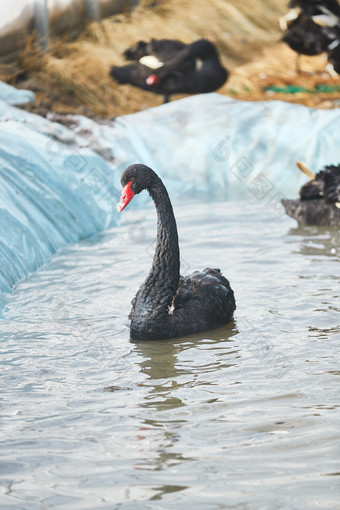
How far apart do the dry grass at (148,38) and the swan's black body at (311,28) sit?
60 centimetres

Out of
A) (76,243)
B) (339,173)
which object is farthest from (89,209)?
(339,173)

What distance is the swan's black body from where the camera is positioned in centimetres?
1225

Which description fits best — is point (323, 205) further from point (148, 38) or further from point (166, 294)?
point (148, 38)

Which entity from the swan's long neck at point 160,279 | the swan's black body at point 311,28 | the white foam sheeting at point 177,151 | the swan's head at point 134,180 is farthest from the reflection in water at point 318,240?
the swan's black body at point 311,28

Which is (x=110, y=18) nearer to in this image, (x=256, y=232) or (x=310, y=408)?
(x=256, y=232)

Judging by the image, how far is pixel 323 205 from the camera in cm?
830

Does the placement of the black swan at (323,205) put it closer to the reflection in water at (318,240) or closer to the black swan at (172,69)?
the reflection in water at (318,240)

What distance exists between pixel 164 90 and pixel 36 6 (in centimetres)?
223

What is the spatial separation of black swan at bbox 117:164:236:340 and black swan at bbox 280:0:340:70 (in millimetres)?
7645

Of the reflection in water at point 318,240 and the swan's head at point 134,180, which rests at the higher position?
the swan's head at point 134,180

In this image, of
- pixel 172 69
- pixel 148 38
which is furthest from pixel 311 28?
pixel 148 38

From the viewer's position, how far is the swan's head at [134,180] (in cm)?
514

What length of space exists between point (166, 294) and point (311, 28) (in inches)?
319

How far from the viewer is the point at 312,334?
203 inches
